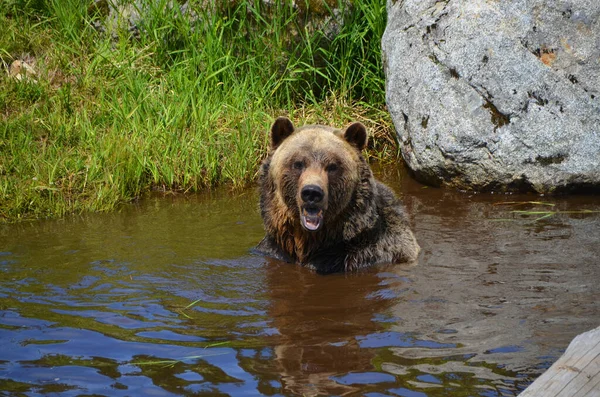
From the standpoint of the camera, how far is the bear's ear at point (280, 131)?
19.7 ft

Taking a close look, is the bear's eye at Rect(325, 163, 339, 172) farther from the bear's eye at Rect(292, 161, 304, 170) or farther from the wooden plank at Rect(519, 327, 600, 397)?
the wooden plank at Rect(519, 327, 600, 397)

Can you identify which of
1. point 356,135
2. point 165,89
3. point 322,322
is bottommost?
point 322,322

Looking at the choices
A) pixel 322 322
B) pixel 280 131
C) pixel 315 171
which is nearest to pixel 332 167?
pixel 315 171

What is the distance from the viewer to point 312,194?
5.52 meters

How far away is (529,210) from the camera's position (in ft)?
23.9

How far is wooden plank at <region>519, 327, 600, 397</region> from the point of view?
10.3ft

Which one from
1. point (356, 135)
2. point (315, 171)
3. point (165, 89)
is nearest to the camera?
point (315, 171)

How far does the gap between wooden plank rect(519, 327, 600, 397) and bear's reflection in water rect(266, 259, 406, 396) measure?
949 mm

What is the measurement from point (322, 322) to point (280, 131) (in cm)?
168

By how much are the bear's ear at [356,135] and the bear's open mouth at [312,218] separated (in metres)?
0.66

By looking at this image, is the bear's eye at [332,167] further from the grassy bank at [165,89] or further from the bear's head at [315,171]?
the grassy bank at [165,89]

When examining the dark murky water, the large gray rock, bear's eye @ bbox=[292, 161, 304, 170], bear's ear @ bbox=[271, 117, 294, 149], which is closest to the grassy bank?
the dark murky water

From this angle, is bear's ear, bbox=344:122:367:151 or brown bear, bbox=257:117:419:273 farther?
bear's ear, bbox=344:122:367:151

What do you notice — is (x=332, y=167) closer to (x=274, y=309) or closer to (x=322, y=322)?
(x=274, y=309)
